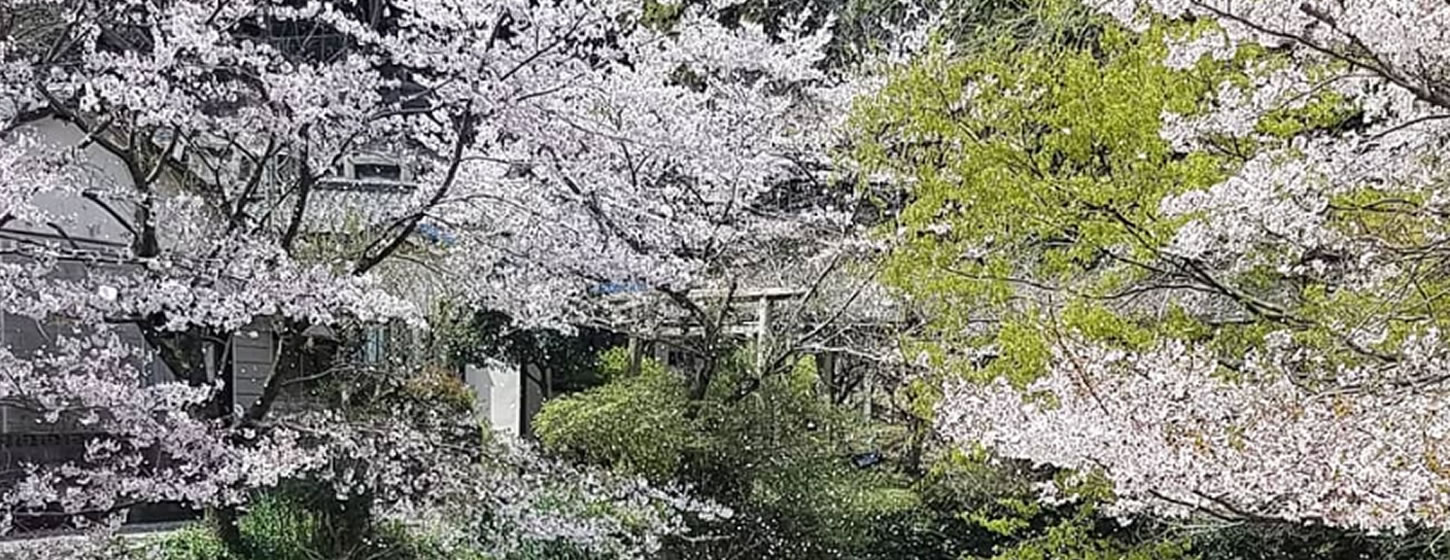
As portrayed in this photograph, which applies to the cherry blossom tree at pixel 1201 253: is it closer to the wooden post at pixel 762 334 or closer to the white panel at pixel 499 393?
the wooden post at pixel 762 334

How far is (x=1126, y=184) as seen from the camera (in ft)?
14.5

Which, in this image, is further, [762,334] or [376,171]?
[376,171]

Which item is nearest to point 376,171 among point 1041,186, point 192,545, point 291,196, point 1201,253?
point 291,196

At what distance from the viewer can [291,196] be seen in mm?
5211

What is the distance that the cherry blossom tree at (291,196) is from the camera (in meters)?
3.88

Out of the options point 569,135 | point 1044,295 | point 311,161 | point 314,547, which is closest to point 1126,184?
point 1044,295

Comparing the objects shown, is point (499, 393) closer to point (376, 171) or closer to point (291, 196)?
point (376, 171)

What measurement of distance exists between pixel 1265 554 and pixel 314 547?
466 centimetres

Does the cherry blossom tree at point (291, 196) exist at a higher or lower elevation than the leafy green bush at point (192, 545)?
higher

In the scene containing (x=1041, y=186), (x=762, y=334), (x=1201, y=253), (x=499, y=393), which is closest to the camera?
(x=1201, y=253)

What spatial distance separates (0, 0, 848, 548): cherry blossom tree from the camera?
3.88 m

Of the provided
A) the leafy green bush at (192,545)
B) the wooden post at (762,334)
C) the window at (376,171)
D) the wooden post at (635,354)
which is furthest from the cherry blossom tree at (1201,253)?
the leafy green bush at (192,545)

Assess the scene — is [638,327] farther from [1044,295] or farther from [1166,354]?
[1166,354]

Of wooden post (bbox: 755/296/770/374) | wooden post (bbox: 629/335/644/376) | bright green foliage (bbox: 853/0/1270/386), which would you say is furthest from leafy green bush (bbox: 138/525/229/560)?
bright green foliage (bbox: 853/0/1270/386)
